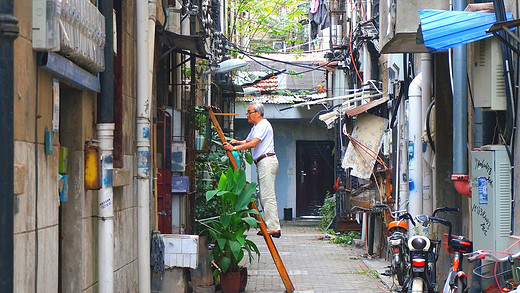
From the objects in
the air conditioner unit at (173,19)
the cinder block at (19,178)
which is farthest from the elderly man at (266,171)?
the cinder block at (19,178)

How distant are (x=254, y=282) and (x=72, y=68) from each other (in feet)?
23.3

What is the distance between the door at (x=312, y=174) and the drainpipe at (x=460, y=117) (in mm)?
19485

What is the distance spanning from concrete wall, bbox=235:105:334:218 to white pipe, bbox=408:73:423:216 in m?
16.1

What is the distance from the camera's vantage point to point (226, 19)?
2516cm

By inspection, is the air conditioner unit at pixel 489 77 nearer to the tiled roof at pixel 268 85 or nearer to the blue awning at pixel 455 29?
the blue awning at pixel 455 29

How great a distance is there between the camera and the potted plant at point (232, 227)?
10984 millimetres

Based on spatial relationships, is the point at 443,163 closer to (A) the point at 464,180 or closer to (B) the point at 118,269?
(A) the point at 464,180

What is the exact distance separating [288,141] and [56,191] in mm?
23242

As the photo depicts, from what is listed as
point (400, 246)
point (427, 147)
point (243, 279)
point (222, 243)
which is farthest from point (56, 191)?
point (427, 147)

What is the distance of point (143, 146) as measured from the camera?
28.9ft

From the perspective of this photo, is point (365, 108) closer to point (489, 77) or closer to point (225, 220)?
point (225, 220)

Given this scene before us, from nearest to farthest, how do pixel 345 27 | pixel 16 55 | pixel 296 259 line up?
pixel 16 55 → pixel 296 259 → pixel 345 27

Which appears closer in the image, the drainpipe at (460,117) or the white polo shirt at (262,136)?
the drainpipe at (460,117)

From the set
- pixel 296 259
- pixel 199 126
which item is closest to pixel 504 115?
pixel 199 126
